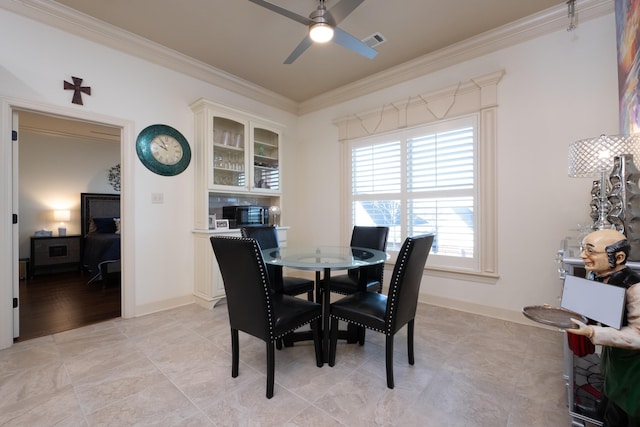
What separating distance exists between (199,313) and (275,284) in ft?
3.78

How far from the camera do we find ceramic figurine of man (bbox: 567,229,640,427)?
814mm

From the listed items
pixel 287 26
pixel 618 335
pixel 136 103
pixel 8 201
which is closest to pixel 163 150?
pixel 136 103

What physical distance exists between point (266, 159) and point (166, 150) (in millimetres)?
1278

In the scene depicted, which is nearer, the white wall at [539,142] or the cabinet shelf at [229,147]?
the white wall at [539,142]

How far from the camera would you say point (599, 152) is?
147cm

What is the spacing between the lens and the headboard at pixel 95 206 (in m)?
5.31

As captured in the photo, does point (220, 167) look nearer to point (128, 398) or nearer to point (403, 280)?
point (128, 398)

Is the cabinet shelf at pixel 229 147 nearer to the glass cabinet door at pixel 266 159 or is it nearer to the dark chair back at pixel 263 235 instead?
the glass cabinet door at pixel 266 159

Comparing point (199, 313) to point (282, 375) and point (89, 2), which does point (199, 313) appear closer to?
point (282, 375)

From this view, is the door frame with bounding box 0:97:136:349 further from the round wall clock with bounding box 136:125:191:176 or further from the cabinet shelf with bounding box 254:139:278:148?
the cabinet shelf with bounding box 254:139:278:148

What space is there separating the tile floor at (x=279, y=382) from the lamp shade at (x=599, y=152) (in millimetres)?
1291

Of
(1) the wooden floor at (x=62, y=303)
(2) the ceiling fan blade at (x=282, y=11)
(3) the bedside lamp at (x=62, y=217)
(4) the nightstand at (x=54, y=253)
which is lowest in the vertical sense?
(1) the wooden floor at (x=62, y=303)

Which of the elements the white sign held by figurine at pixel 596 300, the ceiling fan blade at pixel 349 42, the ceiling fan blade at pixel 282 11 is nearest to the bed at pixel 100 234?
→ the ceiling fan blade at pixel 282 11

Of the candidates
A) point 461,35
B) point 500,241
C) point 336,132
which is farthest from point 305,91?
point 500,241
